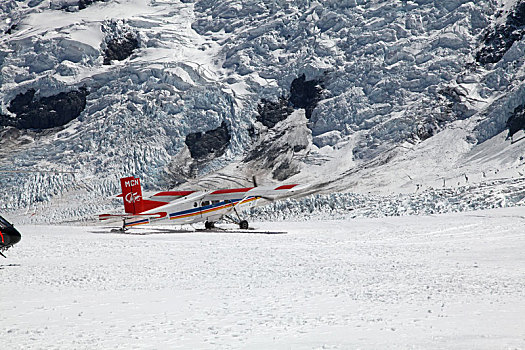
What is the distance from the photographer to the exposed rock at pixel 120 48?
90444 millimetres

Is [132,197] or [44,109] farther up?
[44,109]

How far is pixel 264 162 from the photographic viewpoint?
261 ft

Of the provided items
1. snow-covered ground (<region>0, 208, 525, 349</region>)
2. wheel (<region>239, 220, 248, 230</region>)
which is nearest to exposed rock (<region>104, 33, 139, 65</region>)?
wheel (<region>239, 220, 248, 230</region>)

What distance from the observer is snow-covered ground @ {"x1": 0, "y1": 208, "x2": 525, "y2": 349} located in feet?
18.2

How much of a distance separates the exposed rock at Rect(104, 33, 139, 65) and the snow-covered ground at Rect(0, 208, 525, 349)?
82.6 metres

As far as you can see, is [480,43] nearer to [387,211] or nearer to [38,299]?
[387,211]

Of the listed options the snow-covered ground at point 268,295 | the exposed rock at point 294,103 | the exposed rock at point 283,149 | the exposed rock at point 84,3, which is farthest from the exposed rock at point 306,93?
the snow-covered ground at point 268,295

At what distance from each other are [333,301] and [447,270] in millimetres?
3614

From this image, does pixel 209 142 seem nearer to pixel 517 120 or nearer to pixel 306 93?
pixel 306 93

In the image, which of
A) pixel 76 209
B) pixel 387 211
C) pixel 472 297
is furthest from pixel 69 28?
pixel 472 297

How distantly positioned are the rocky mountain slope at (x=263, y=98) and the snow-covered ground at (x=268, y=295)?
154ft

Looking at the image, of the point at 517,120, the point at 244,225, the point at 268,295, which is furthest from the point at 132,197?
the point at 517,120

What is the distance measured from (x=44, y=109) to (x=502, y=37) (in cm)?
8309

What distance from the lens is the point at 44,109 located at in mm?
92000
